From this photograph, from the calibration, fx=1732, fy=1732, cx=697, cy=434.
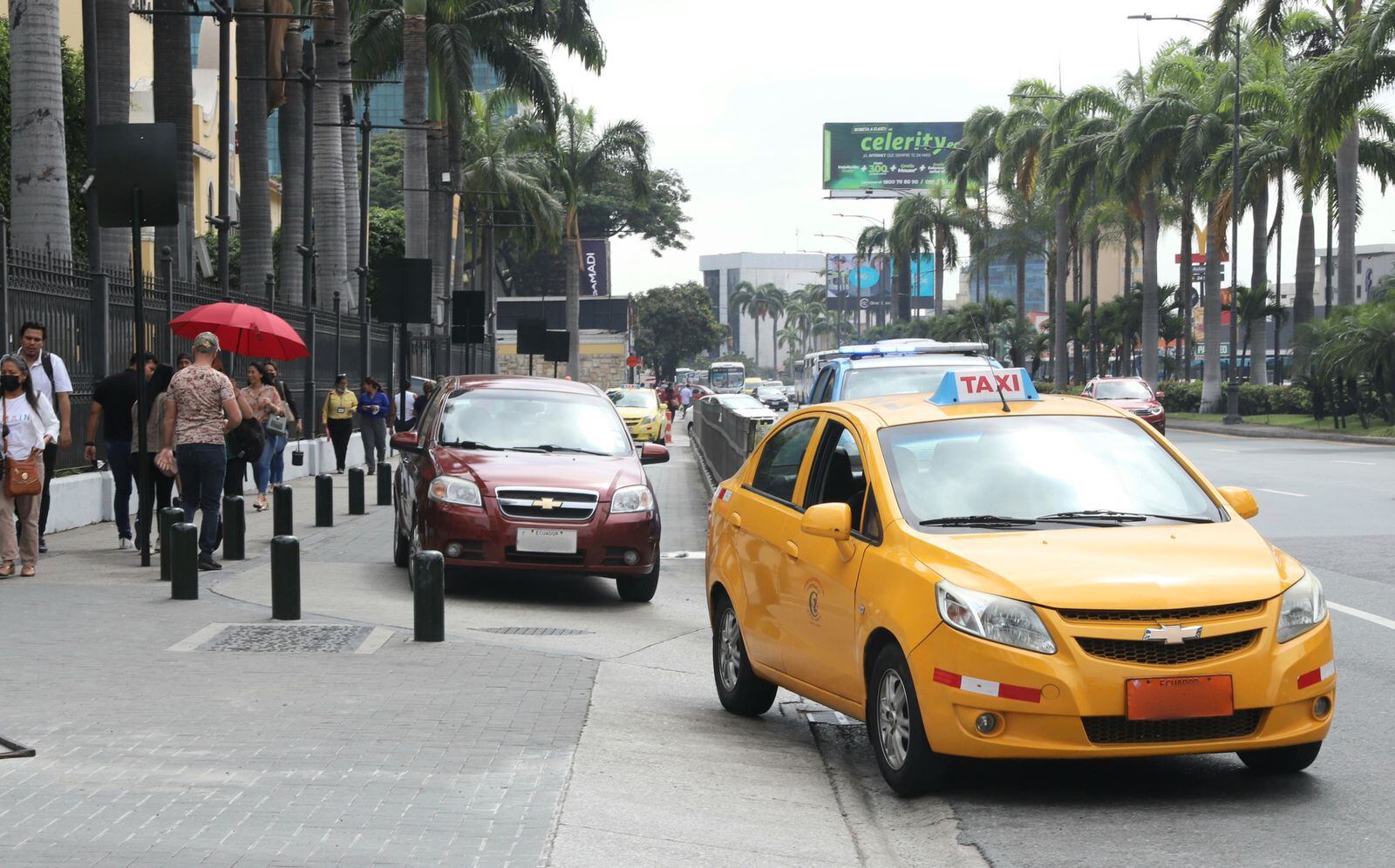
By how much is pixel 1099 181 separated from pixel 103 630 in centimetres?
5719

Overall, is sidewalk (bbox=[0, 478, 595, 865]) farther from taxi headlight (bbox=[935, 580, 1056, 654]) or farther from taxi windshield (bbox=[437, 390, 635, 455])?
taxi windshield (bbox=[437, 390, 635, 455])

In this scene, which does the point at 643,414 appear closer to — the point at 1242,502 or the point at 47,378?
the point at 47,378

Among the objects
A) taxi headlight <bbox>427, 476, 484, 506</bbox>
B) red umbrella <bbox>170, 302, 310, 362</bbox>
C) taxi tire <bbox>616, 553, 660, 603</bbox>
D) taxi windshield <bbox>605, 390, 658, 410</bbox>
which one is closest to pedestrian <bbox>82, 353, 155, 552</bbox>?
red umbrella <bbox>170, 302, 310, 362</bbox>

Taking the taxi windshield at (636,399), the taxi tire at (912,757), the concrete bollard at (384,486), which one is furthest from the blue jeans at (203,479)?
the taxi windshield at (636,399)

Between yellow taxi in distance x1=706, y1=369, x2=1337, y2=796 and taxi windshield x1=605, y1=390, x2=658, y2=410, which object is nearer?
yellow taxi in distance x1=706, y1=369, x2=1337, y2=796

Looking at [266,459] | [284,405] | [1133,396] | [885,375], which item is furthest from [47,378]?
[1133,396]

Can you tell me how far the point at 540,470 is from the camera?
13.1 metres

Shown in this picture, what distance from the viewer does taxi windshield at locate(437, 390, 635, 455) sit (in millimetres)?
13898

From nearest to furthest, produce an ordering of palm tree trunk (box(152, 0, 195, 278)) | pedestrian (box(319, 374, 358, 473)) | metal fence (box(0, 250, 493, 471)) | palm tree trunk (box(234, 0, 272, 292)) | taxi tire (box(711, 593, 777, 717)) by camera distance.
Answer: taxi tire (box(711, 593, 777, 717)), metal fence (box(0, 250, 493, 471)), palm tree trunk (box(152, 0, 195, 278)), pedestrian (box(319, 374, 358, 473)), palm tree trunk (box(234, 0, 272, 292))

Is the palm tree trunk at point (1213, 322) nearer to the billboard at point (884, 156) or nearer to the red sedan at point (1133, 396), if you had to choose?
the red sedan at point (1133, 396)

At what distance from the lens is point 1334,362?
3828 cm

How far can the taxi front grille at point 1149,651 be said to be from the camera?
612 centimetres

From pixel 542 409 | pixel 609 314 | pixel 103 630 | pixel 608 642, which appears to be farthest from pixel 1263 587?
pixel 609 314

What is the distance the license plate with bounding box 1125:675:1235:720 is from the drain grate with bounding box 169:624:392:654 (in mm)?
5012
